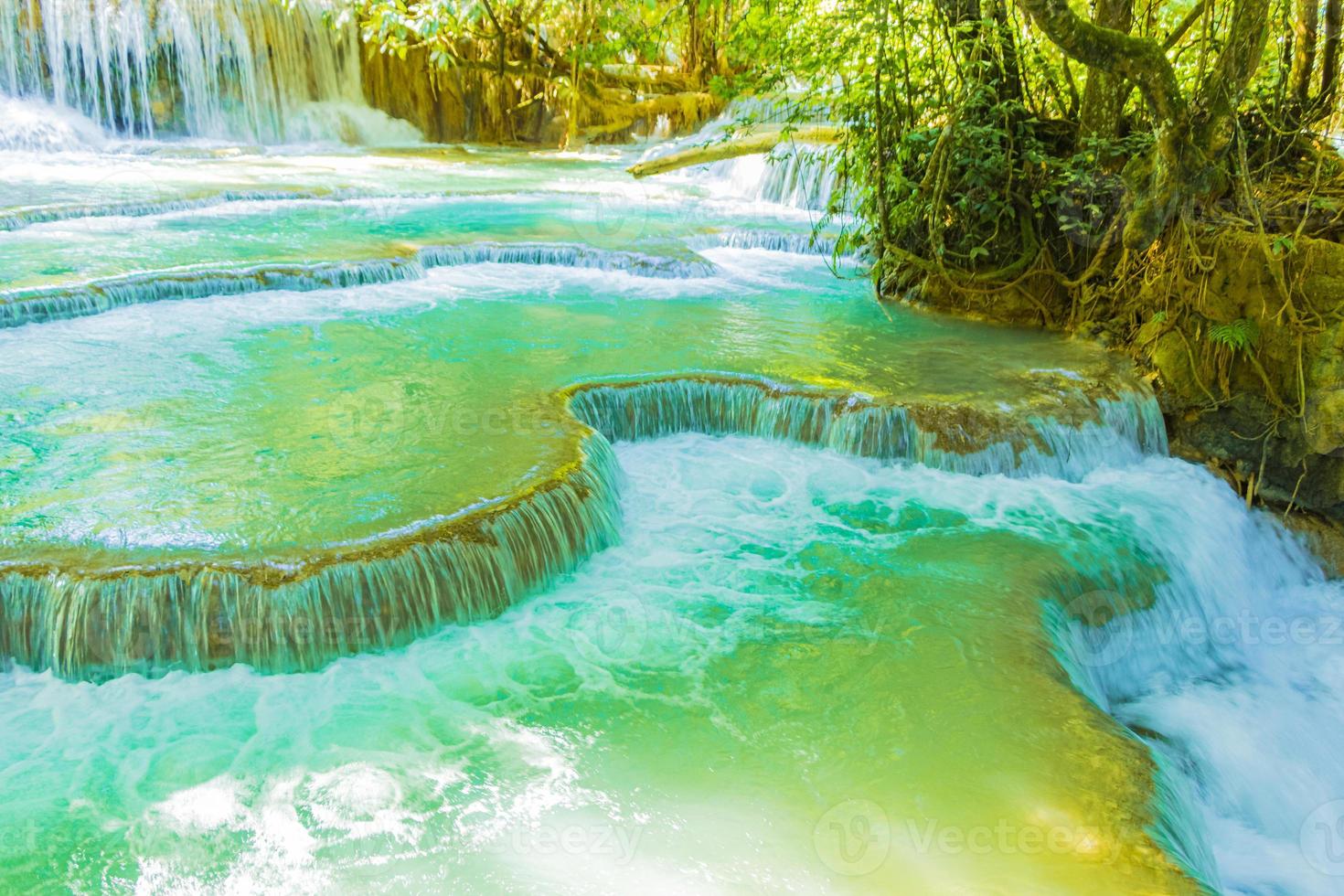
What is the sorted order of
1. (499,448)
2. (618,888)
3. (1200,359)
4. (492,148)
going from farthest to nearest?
(492,148) < (1200,359) < (499,448) < (618,888)

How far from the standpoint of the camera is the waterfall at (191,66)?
589 inches

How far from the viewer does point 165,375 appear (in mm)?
5531

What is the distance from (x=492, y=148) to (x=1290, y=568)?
1728 centimetres

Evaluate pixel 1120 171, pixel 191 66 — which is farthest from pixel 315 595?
pixel 191 66

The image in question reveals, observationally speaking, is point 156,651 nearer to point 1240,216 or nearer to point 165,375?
point 165,375

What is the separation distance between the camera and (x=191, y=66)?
16094 mm

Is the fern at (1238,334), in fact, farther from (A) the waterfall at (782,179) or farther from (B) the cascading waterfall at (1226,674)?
(A) the waterfall at (782,179)

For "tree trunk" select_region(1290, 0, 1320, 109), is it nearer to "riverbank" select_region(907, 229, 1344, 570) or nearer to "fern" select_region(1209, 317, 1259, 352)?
"riverbank" select_region(907, 229, 1344, 570)

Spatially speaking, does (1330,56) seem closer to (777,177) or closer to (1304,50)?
(1304,50)

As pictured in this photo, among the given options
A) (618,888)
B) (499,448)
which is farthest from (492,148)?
(618,888)

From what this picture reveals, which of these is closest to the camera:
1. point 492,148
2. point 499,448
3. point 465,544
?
point 465,544

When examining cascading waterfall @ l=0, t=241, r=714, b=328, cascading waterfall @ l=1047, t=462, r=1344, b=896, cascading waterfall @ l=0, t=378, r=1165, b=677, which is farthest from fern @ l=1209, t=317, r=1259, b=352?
cascading waterfall @ l=0, t=241, r=714, b=328

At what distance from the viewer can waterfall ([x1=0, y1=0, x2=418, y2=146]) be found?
15.0m

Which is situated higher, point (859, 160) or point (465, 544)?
point (859, 160)
